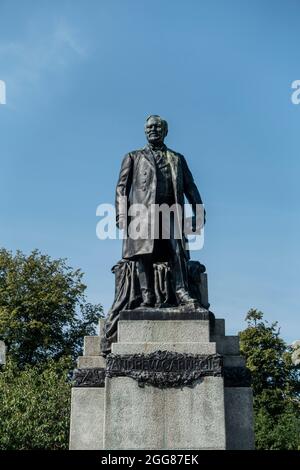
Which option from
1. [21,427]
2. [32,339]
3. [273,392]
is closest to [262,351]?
[273,392]

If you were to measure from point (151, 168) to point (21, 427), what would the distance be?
1637 cm

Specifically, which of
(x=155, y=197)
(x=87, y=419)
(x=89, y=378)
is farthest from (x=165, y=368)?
(x=155, y=197)

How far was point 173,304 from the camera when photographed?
9.94 meters

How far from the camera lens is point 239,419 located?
9352 mm

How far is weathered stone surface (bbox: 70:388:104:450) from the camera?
933 cm

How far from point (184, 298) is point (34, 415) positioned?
54.6ft

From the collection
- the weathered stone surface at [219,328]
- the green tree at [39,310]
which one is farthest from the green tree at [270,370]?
the weathered stone surface at [219,328]

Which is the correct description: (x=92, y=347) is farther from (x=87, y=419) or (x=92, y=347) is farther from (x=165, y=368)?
(x=165, y=368)

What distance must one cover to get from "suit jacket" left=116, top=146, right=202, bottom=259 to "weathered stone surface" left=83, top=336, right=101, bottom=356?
4.89ft

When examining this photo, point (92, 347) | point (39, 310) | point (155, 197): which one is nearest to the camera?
point (92, 347)

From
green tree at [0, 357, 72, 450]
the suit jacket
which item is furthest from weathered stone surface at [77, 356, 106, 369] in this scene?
green tree at [0, 357, 72, 450]

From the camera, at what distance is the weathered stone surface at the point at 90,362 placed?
984 cm
